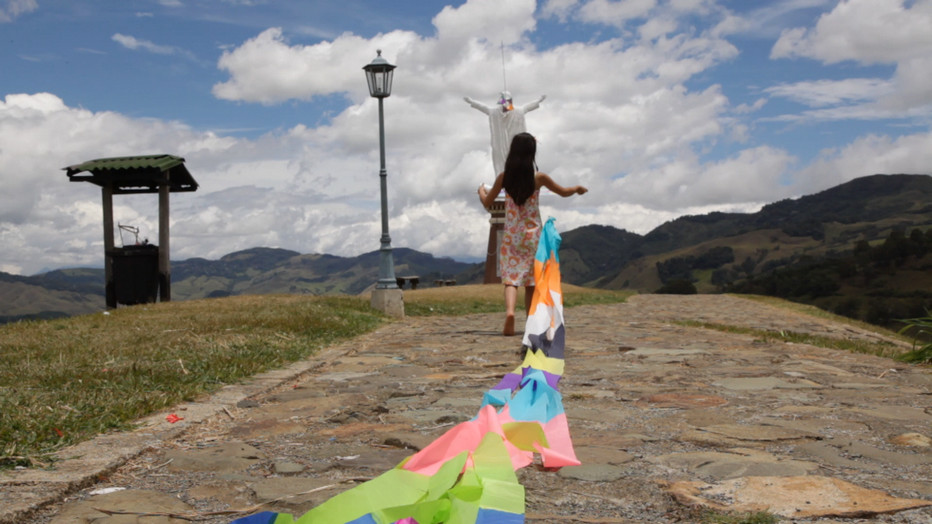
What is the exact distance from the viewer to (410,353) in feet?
25.6

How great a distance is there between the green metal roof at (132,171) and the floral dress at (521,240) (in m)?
10.7

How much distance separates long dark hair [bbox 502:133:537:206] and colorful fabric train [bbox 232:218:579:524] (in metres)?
4.18

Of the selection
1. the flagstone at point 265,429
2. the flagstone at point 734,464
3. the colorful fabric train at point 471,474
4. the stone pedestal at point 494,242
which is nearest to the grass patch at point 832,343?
the flagstone at point 734,464

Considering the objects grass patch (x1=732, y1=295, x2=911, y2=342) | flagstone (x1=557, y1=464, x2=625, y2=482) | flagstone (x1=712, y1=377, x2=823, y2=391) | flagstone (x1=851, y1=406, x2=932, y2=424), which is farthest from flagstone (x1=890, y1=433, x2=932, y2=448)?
grass patch (x1=732, y1=295, x2=911, y2=342)

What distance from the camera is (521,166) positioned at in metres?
8.10

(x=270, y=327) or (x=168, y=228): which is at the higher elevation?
(x=168, y=228)

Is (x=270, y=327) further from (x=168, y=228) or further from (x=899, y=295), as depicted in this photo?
(x=899, y=295)

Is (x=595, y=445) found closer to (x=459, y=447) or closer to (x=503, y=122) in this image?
(x=459, y=447)

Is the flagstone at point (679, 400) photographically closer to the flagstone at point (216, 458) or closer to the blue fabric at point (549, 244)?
the blue fabric at point (549, 244)

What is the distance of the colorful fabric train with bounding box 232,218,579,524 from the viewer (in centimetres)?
197

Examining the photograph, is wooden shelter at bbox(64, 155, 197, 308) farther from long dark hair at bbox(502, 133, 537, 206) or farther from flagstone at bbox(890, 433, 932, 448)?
flagstone at bbox(890, 433, 932, 448)

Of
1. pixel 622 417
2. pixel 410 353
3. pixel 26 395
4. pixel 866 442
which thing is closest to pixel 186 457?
pixel 26 395

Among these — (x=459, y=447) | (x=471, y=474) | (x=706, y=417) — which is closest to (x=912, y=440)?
(x=706, y=417)

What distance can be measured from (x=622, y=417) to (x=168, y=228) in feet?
49.6
